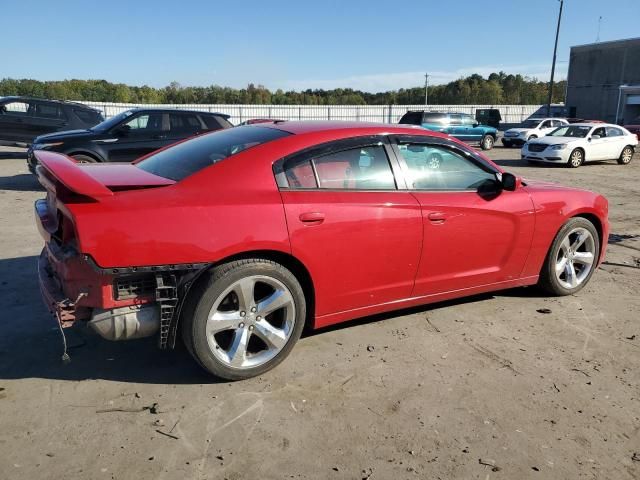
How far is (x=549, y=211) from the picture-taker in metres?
4.45

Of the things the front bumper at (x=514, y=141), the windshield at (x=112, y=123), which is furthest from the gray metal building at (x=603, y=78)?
the windshield at (x=112, y=123)

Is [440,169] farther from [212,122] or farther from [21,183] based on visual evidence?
[21,183]

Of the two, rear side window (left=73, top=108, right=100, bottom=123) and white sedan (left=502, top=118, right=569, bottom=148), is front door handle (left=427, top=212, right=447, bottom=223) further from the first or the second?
white sedan (left=502, top=118, right=569, bottom=148)

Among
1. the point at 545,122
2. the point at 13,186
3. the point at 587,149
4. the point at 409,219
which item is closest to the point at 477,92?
the point at 545,122

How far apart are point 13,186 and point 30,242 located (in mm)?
5353

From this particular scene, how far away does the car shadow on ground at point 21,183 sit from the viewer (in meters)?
10.4

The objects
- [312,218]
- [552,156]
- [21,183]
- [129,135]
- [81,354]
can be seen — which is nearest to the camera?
[312,218]

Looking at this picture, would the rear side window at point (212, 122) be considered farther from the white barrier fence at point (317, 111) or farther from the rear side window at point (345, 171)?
the white barrier fence at point (317, 111)

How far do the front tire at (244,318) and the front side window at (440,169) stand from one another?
1.27 m

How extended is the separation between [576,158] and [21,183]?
16.0 m

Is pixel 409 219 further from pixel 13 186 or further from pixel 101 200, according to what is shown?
pixel 13 186

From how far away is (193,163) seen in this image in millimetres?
3492

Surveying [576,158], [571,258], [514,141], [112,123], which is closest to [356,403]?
[571,258]

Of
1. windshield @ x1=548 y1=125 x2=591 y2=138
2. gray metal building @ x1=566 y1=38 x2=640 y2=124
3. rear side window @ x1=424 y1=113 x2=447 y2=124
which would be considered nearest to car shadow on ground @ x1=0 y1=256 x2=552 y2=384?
windshield @ x1=548 y1=125 x2=591 y2=138
